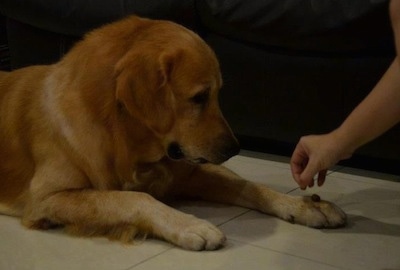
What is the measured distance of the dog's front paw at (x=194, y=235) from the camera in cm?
133

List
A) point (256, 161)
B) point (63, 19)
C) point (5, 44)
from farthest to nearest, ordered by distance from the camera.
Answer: point (5, 44)
point (63, 19)
point (256, 161)

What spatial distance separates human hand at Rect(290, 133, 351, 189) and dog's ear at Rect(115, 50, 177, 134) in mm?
311

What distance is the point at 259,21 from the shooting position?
73.6 inches

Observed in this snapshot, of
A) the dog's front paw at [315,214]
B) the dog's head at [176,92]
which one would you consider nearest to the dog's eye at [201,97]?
the dog's head at [176,92]

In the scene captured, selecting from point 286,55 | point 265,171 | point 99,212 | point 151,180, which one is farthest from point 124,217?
point 286,55

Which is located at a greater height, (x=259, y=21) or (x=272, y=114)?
(x=259, y=21)

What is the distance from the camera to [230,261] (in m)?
1.29

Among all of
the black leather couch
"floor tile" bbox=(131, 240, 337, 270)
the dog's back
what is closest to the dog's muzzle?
"floor tile" bbox=(131, 240, 337, 270)

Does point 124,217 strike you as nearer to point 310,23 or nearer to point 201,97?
point 201,97

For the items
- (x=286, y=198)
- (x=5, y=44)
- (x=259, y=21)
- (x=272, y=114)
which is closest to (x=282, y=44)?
(x=259, y=21)

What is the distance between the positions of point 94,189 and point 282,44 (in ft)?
2.55

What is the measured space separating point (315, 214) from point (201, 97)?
39cm

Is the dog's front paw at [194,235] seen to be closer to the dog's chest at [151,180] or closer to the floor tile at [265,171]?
the dog's chest at [151,180]

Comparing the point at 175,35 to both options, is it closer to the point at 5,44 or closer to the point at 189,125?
the point at 189,125
